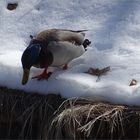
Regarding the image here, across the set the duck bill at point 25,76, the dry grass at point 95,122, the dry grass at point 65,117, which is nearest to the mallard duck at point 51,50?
the duck bill at point 25,76

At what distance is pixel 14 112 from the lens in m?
3.92

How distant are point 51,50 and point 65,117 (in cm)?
59

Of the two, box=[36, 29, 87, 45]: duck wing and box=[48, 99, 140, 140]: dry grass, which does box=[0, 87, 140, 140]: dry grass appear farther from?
box=[36, 29, 87, 45]: duck wing

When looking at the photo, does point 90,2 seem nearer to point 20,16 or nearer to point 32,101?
point 20,16

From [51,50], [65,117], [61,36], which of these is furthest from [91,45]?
[65,117]

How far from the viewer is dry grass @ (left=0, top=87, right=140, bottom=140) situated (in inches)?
140

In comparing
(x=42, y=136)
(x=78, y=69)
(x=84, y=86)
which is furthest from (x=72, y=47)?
(x=42, y=136)

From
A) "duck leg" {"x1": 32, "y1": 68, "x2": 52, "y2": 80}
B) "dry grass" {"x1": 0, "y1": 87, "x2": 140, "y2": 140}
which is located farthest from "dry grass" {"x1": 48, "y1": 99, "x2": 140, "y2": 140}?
"duck leg" {"x1": 32, "y1": 68, "x2": 52, "y2": 80}

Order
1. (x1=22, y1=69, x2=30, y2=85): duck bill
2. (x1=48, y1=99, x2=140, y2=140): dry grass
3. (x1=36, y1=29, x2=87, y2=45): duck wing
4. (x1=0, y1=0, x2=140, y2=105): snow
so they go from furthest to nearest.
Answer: (x1=36, y1=29, x2=87, y2=45): duck wing < (x1=22, y1=69, x2=30, y2=85): duck bill < (x1=0, y1=0, x2=140, y2=105): snow < (x1=48, y1=99, x2=140, y2=140): dry grass

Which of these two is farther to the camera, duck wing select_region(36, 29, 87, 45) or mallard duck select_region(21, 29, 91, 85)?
duck wing select_region(36, 29, 87, 45)

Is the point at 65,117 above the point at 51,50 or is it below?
below

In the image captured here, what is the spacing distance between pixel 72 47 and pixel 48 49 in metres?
0.21

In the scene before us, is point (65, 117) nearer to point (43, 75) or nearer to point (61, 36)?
point (43, 75)

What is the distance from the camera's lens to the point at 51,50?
13.0 feet
